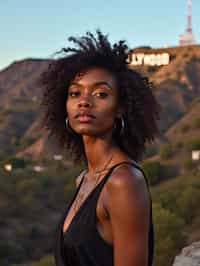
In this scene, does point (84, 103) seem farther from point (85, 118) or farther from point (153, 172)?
point (153, 172)

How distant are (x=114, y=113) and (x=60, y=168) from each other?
1633 inches

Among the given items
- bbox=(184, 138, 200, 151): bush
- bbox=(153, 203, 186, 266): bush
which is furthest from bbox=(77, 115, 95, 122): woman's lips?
bbox=(184, 138, 200, 151): bush

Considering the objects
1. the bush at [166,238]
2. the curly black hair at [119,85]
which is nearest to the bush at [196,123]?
the bush at [166,238]

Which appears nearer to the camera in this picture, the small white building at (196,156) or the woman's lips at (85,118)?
the woman's lips at (85,118)

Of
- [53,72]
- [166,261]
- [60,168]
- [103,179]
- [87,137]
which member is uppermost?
[53,72]

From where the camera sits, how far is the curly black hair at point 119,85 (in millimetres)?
2148

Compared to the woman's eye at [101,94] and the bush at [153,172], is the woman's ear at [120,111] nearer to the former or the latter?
the woman's eye at [101,94]

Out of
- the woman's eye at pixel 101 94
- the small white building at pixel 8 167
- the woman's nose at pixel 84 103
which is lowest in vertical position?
the small white building at pixel 8 167

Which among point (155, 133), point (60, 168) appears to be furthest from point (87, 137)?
point (60, 168)

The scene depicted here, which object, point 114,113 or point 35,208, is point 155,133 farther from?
point 35,208

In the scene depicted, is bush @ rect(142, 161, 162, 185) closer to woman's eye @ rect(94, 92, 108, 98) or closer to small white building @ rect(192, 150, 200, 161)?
small white building @ rect(192, 150, 200, 161)

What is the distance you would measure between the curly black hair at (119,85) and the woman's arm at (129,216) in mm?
403

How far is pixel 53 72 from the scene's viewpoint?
7.75 ft

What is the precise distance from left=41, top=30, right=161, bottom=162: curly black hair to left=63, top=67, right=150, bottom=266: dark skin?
0.05 m
